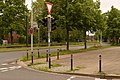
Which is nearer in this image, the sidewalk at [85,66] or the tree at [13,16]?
the sidewalk at [85,66]

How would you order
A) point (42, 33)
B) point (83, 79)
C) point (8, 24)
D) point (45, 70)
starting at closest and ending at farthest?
point (83, 79) < point (45, 70) < point (8, 24) < point (42, 33)

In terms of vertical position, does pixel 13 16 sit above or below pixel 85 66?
above

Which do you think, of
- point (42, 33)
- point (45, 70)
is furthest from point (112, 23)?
point (45, 70)

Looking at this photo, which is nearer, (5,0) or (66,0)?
(66,0)

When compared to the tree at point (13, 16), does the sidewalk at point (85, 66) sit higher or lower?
lower

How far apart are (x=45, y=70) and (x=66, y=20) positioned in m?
18.0

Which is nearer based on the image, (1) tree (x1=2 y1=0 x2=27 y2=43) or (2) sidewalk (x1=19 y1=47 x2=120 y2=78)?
(2) sidewalk (x1=19 y1=47 x2=120 y2=78)

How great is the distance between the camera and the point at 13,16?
61938mm

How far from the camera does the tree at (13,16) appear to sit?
6059 cm

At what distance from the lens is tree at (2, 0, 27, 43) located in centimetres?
6059

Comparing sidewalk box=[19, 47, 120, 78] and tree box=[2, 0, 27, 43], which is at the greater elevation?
tree box=[2, 0, 27, 43]

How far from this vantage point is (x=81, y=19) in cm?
3484

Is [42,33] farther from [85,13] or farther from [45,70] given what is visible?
[45,70]

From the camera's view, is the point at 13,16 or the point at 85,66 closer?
the point at 85,66
